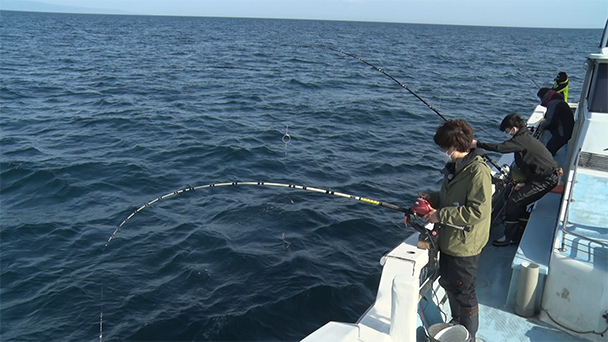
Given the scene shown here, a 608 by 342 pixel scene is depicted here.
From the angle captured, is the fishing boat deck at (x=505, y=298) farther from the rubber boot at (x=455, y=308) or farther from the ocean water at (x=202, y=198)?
the ocean water at (x=202, y=198)

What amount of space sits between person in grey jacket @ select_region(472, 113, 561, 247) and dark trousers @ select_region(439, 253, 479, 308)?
5.25ft

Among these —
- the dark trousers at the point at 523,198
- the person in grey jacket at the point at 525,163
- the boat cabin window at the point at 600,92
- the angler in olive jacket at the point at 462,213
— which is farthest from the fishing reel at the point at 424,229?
the boat cabin window at the point at 600,92

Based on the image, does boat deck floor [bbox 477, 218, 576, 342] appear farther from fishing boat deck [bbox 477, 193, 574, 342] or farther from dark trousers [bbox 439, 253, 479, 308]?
dark trousers [bbox 439, 253, 479, 308]

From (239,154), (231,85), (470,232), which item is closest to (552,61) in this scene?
(231,85)

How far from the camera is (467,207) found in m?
3.43

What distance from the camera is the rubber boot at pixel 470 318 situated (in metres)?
3.88

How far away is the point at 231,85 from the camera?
2223cm

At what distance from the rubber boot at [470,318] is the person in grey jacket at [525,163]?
1.77 m

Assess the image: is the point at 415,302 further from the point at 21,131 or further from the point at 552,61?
the point at 552,61

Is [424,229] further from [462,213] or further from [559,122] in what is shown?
[559,122]

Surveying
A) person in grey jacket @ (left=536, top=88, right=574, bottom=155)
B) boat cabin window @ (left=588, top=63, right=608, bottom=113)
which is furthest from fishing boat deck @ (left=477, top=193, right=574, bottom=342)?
person in grey jacket @ (left=536, top=88, right=574, bottom=155)

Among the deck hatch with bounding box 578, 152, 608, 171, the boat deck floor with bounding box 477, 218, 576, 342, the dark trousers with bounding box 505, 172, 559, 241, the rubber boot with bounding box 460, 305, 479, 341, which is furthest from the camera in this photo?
the deck hatch with bounding box 578, 152, 608, 171

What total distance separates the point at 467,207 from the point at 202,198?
7371 mm

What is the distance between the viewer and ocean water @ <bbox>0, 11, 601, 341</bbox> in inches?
258
